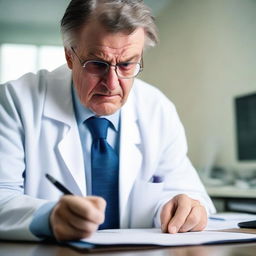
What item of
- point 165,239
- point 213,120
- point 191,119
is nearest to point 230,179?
point 213,120

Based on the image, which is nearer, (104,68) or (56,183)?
(56,183)

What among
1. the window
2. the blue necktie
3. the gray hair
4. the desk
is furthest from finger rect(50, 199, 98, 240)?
the window

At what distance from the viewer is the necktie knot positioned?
120 cm

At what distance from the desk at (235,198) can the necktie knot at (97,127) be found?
1551 millimetres

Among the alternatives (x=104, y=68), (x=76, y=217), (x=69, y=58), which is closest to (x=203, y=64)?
(x=69, y=58)

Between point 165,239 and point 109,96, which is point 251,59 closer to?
point 109,96

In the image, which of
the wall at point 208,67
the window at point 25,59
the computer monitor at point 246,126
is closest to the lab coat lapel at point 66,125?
the computer monitor at point 246,126

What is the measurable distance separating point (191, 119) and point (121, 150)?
317 centimetres

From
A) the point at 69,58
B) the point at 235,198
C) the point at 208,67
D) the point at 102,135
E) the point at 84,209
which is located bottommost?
the point at 235,198

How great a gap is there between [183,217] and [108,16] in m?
0.52

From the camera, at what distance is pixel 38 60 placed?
5.47m

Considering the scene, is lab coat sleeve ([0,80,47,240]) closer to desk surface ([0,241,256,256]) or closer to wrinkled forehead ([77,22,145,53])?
desk surface ([0,241,256,256])

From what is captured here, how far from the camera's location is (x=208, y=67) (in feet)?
13.1

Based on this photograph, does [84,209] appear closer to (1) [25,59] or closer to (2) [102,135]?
(2) [102,135]
